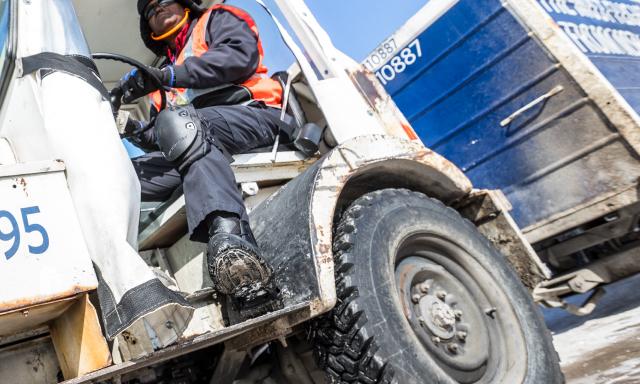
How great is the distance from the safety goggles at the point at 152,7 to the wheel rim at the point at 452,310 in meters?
1.78

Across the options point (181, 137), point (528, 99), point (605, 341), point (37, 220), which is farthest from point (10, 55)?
point (605, 341)

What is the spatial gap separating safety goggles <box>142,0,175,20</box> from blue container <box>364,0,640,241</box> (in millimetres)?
2349

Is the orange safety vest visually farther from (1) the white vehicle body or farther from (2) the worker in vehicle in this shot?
(1) the white vehicle body

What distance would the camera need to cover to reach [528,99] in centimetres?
416

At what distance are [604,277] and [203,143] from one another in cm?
344

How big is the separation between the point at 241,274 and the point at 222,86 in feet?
4.22

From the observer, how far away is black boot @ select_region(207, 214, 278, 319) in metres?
1.88

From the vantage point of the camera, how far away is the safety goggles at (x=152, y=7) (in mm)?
3041

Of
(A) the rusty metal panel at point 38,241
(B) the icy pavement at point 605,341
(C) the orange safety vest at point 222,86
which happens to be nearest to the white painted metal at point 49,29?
(A) the rusty metal panel at point 38,241

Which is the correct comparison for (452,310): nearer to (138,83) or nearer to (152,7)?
(138,83)

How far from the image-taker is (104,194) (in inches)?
67.3

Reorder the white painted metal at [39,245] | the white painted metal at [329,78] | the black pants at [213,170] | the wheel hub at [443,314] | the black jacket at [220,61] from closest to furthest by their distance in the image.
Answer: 1. the white painted metal at [39,245]
2. the black pants at [213,170]
3. the wheel hub at [443,314]
4. the black jacket at [220,61]
5. the white painted metal at [329,78]

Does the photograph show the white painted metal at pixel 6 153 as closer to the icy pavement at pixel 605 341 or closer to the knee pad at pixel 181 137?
the knee pad at pixel 181 137

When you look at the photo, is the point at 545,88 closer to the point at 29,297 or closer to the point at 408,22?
the point at 408,22
